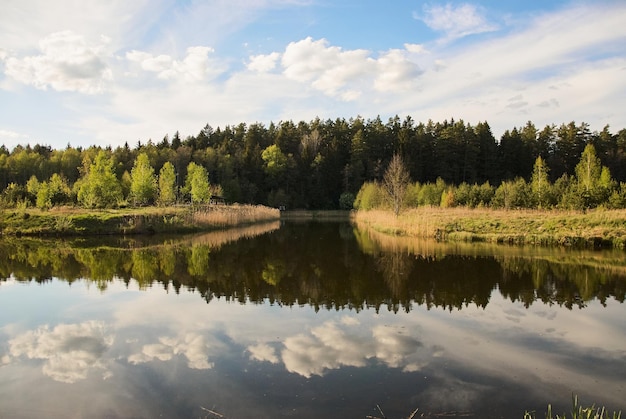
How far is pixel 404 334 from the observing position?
9141 mm

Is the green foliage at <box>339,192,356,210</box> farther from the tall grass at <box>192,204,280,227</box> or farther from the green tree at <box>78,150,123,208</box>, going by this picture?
the green tree at <box>78,150,123,208</box>

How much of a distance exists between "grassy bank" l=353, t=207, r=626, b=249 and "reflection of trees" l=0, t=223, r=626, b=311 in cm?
376

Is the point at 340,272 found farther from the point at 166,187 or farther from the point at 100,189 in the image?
the point at 166,187

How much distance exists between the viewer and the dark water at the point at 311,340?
20.6ft

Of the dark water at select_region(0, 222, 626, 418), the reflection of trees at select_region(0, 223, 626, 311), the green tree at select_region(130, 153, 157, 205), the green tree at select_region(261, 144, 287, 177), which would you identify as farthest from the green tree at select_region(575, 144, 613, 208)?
the green tree at select_region(261, 144, 287, 177)

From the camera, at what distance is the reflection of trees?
12.7 m

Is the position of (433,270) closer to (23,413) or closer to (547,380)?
(547,380)

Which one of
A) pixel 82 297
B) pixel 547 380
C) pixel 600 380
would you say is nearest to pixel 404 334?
pixel 547 380

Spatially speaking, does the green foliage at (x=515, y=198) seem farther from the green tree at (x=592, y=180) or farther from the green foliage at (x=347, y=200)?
the green foliage at (x=347, y=200)

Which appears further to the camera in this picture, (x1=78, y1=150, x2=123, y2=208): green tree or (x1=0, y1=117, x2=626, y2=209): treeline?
(x1=0, y1=117, x2=626, y2=209): treeline

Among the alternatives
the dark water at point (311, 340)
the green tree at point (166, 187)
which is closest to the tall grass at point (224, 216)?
the green tree at point (166, 187)

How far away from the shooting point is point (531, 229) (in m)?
26.3

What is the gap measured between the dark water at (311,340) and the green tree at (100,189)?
69.2 ft

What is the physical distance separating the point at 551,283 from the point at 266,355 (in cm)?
1072
